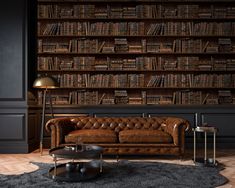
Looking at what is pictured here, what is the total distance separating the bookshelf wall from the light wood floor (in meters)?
0.98

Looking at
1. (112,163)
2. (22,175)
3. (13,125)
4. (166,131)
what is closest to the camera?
(22,175)

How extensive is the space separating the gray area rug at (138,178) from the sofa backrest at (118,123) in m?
0.92

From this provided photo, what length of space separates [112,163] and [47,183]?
3.54 ft

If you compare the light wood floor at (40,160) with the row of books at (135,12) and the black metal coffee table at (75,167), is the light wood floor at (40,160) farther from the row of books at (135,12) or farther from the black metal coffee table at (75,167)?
the row of books at (135,12)

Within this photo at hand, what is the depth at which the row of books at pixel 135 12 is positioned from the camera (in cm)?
486

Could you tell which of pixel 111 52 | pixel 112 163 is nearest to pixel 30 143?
pixel 112 163

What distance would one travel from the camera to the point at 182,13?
489 cm

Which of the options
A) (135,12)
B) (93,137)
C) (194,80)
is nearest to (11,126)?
(93,137)

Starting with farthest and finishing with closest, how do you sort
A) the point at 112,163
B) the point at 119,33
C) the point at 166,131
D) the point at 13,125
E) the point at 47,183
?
the point at 119,33, the point at 13,125, the point at 166,131, the point at 112,163, the point at 47,183

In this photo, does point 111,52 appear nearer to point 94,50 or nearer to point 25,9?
point 94,50

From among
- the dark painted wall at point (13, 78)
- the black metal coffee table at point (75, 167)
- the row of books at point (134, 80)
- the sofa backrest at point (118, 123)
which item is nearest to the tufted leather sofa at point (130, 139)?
the sofa backrest at point (118, 123)

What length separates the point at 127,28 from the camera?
16.0ft

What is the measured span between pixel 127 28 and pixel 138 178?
274 cm

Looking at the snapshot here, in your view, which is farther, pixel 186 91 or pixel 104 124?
pixel 186 91
